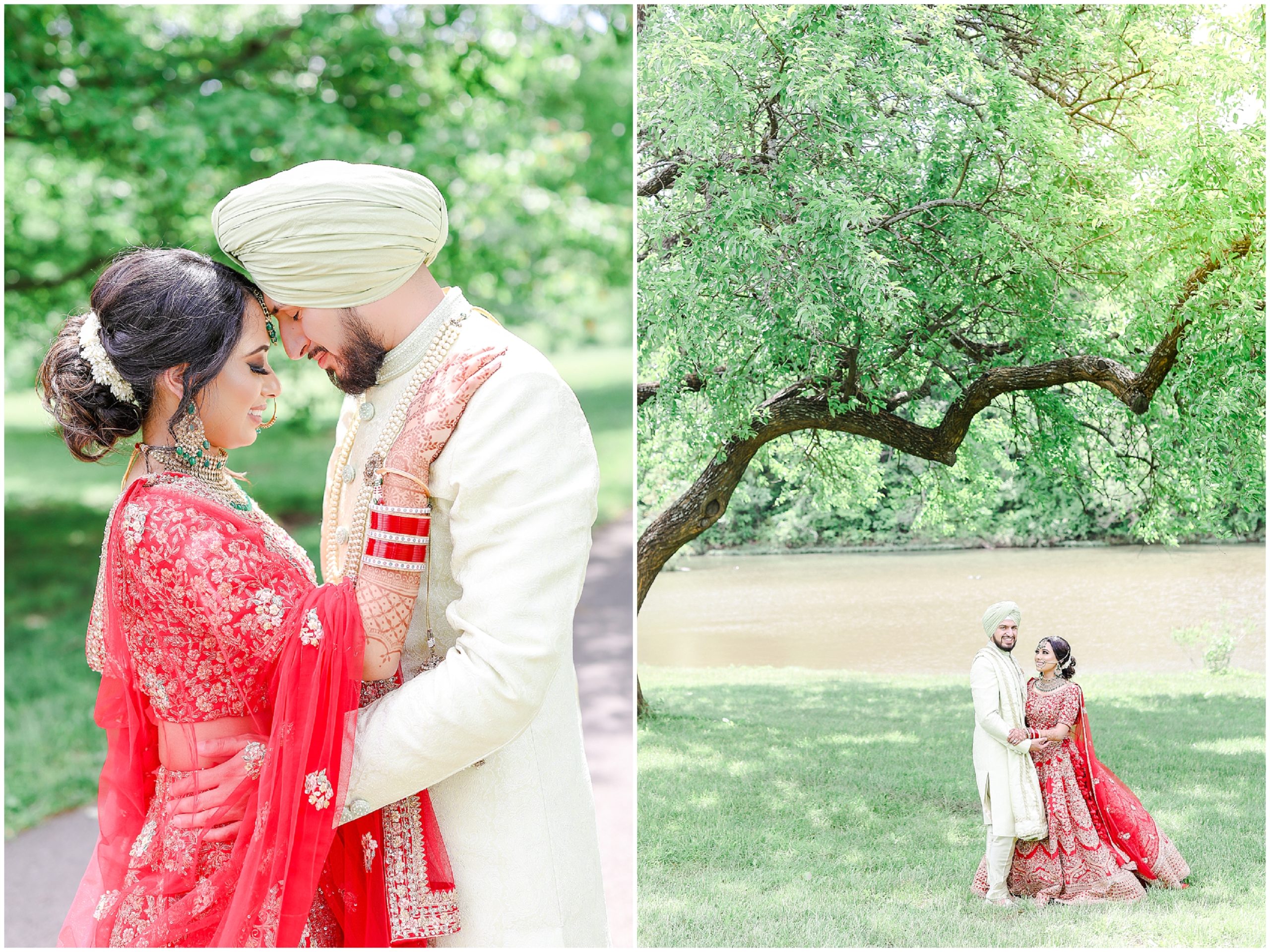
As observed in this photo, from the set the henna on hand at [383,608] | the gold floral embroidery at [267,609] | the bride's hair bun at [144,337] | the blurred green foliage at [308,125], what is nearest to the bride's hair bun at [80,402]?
the bride's hair bun at [144,337]

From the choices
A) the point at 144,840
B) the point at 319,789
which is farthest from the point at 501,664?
the point at 144,840

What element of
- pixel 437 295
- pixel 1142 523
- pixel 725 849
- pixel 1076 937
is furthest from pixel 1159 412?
pixel 437 295

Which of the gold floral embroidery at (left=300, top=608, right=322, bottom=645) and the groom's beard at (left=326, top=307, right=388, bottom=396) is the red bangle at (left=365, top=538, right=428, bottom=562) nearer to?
the gold floral embroidery at (left=300, top=608, right=322, bottom=645)

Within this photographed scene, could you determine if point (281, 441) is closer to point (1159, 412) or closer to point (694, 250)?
point (694, 250)

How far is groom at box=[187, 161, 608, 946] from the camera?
140 cm

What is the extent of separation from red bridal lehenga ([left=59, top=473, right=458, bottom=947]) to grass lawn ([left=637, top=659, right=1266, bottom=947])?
1.40m

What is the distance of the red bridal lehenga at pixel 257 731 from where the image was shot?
1.45m

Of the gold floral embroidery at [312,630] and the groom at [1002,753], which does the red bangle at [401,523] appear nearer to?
the gold floral embroidery at [312,630]

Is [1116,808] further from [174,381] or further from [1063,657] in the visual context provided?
[174,381]

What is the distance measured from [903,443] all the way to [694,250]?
783 mm

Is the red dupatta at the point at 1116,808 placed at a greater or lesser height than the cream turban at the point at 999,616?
lesser

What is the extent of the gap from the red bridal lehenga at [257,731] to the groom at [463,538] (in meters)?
0.04

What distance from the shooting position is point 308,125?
5.14 metres

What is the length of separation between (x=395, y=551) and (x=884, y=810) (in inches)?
74.9
